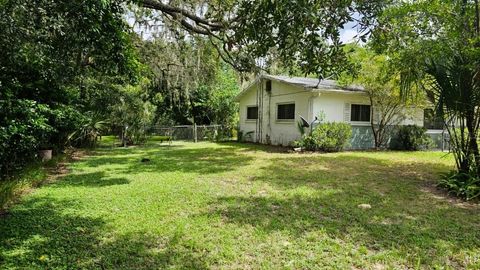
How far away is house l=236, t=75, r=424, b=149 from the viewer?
13195 mm

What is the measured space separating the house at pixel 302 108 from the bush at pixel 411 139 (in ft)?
2.52

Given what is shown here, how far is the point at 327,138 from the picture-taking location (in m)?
12.5

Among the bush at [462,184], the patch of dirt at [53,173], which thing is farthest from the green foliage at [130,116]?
the bush at [462,184]

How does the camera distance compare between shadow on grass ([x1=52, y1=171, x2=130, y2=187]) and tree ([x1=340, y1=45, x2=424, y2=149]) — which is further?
tree ([x1=340, y1=45, x2=424, y2=149])

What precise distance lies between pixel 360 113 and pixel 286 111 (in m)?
3.28

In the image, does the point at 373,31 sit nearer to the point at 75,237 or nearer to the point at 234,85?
the point at 75,237

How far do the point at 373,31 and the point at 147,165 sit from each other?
7.28 meters

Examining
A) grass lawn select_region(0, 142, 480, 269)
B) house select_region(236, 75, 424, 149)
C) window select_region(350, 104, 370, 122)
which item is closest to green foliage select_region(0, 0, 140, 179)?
grass lawn select_region(0, 142, 480, 269)

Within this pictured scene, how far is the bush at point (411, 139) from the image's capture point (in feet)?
46.2

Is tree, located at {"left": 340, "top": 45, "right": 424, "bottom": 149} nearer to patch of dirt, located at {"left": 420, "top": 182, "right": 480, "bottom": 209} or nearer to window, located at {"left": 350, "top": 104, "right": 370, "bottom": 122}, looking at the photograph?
window, located at {"left": 350, "top": 104, "right": 370, "bottom": 122}

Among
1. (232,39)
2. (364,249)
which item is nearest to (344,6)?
(232,39)

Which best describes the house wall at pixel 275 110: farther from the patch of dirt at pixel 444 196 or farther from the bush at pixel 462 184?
the bush at pixel 462 184

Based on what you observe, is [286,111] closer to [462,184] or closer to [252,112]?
[252,112]

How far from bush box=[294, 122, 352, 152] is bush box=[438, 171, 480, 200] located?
6.10 m
